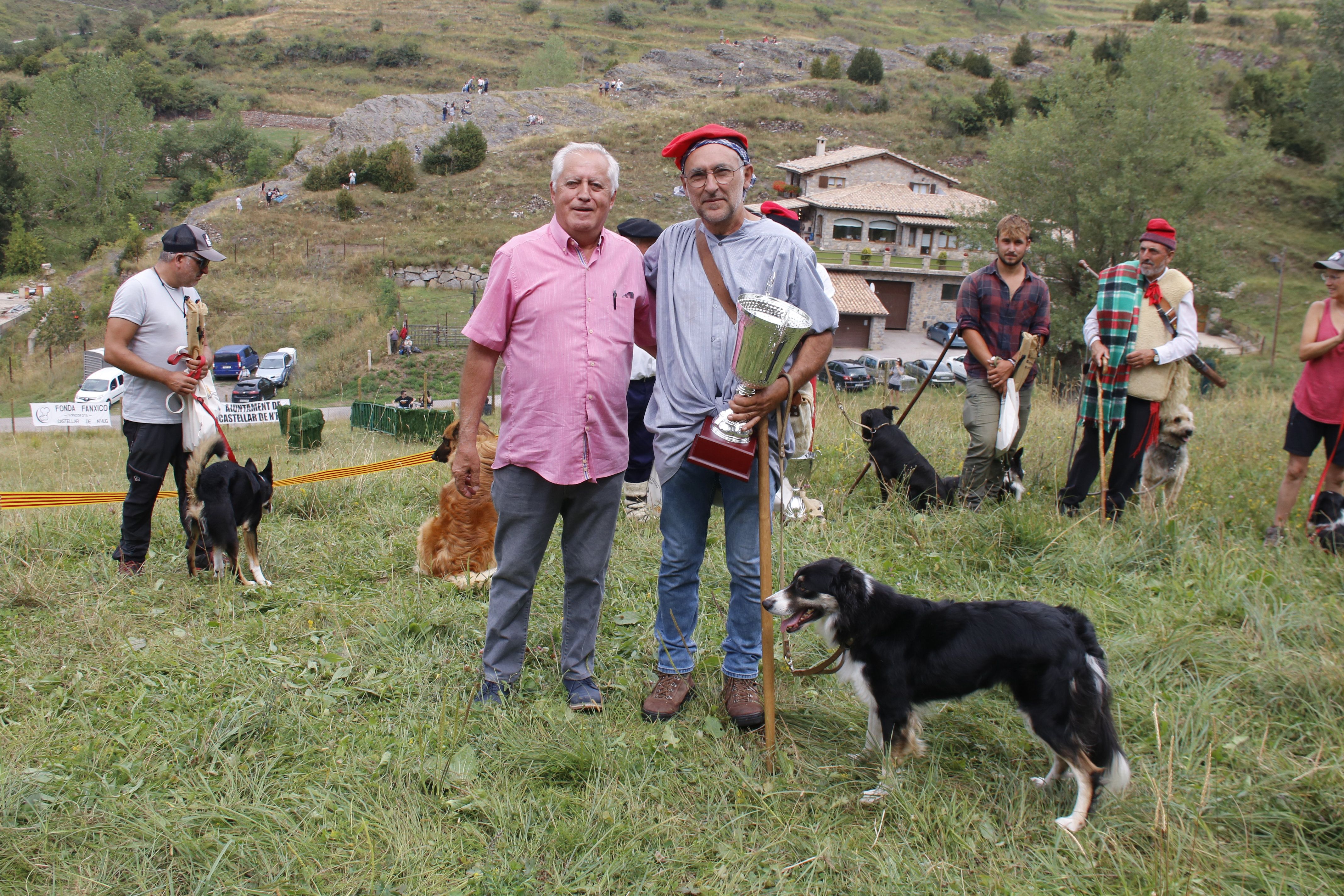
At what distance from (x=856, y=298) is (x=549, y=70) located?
4944 centimetres

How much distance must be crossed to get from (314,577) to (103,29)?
128 metres

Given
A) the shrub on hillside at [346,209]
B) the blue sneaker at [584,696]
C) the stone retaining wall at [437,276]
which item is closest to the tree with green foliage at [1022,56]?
the stone retaining wall at [437,276]

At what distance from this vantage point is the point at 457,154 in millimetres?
50312

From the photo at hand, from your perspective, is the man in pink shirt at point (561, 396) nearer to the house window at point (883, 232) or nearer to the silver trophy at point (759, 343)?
the silver trophy at point (759, 343)

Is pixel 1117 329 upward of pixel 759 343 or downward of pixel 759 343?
downward

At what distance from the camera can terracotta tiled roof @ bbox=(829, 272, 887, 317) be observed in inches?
1441

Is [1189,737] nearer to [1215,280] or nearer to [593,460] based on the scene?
[593,460]

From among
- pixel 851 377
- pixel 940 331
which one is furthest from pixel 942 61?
pixel 851 377

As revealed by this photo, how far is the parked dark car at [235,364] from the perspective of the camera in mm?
25516

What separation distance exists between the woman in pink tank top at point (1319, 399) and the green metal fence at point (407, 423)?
1173cm

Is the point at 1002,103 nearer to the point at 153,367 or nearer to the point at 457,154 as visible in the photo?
the point at 457,154

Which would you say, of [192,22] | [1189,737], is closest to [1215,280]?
[1189,737]

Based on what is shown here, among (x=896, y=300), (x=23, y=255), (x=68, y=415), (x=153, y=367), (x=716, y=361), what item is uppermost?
(x=716, y=361)

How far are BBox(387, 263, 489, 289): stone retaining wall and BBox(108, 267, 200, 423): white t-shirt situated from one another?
109 ft
